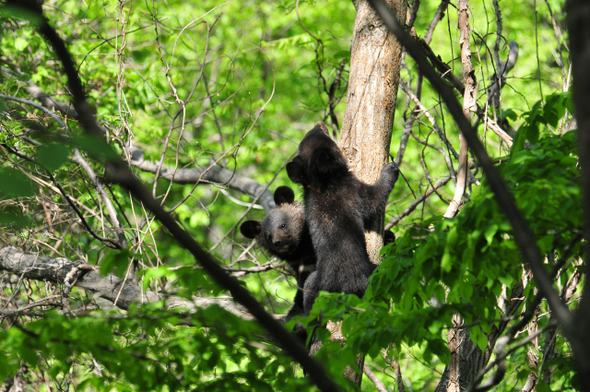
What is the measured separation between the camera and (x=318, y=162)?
184 inches

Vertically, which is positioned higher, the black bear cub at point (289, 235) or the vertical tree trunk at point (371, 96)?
the vertical tree trunk at point (371, 96)

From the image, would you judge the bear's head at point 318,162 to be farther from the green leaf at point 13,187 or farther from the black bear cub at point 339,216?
the green leaf at point 13,187

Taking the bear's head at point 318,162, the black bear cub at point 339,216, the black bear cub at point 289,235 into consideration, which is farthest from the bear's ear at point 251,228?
the black bear cub at point 339,216

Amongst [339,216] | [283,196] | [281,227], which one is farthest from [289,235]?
[339,216]

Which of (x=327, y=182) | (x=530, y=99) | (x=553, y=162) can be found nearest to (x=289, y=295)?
(x=327, y=182)

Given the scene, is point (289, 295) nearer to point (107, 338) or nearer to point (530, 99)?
point (107, 338)

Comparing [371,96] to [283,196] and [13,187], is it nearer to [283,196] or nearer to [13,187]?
[283,196]

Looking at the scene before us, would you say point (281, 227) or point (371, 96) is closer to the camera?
point (371, 96)

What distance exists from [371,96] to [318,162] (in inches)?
32.7

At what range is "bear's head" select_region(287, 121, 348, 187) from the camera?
4.59 m

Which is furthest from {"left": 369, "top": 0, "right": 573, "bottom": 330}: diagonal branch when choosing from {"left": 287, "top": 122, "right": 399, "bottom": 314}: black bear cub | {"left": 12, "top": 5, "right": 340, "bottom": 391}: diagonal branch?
{"left": 287, "top": 122, "right": 399, "bottom": 314}: black bear cub

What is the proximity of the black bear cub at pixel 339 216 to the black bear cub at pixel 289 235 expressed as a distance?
34.5 inches

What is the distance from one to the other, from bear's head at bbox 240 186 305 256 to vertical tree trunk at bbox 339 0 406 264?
5.30 feet

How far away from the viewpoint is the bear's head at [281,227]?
564cm
